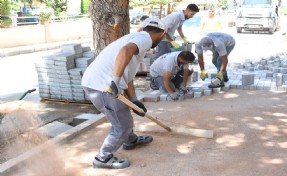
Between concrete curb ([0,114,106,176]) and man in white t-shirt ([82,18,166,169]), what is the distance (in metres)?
0.73

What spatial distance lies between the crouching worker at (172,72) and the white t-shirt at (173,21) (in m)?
1.28

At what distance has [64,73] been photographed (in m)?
7.09

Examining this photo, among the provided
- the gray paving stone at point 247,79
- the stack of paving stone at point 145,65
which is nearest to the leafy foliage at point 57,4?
the stack of paving stone at point 145,65

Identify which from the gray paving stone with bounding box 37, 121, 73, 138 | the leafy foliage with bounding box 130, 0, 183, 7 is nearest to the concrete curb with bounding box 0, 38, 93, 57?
the leafy foliage with bounding box 130, 0, 183, 7

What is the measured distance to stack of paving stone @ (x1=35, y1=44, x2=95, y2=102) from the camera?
7031mm

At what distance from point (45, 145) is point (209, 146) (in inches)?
74.1

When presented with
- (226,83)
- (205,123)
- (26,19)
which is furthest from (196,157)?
(26,19)

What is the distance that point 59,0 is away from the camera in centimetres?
2442

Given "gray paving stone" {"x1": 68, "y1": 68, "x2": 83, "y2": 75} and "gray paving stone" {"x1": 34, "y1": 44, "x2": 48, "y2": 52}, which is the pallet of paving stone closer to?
"gray paving stone" {"x1": 68, "y1": 68, "x2": 83, "y2": 75}

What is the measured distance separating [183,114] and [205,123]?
0.53m

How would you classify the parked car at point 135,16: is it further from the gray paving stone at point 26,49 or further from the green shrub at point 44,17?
the gray paving stone at point 26,49

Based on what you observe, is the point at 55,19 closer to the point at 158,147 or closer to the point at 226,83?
the point at 226,83

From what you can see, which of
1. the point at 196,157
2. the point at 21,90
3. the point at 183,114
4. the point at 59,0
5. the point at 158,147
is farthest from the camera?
the point at 59,0

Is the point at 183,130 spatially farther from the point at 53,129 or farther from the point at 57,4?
the point at 57,4
